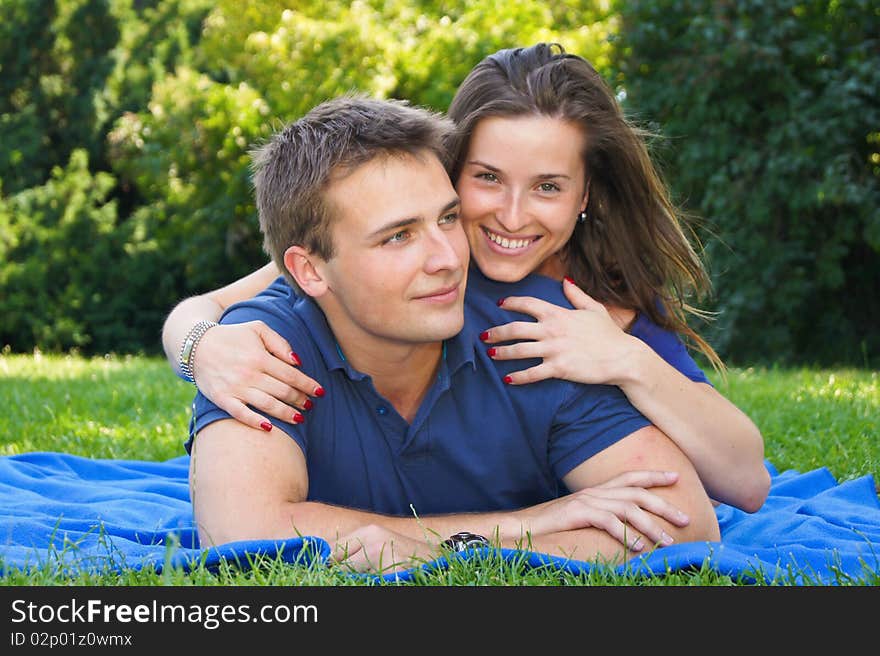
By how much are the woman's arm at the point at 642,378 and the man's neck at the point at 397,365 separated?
21 cm

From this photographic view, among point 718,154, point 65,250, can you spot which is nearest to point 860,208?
point 718,154

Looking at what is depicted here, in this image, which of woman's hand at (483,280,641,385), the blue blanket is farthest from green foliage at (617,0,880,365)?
woman's hand at (483,280,641,385)

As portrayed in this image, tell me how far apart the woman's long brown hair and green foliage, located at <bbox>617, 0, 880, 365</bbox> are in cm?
547

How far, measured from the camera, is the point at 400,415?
11.0 ft

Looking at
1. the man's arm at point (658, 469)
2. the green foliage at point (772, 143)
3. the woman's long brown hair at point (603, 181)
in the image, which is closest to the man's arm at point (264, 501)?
the man's arm at point (658, 469)

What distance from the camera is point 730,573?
287 centimetres

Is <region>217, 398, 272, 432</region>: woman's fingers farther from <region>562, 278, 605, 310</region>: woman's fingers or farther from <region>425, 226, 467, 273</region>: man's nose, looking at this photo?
<region>562, 278, 605, 310</region>: woman's fingers

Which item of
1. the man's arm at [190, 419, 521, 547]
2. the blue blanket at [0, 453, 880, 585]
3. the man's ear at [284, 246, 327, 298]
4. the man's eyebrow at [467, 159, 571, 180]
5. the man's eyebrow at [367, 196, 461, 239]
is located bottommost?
the blue blanket at [0, 453, 880, 585]

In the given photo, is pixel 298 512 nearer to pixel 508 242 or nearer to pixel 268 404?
pixel 268 404

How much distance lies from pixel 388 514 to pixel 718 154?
24.5ft

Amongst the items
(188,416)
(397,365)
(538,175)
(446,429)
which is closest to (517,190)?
(538,175)

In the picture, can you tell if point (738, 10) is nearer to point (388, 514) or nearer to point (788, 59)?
point (788, 59)

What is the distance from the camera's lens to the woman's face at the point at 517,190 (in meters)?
3.72

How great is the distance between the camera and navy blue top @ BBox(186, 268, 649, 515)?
10.9 feet
